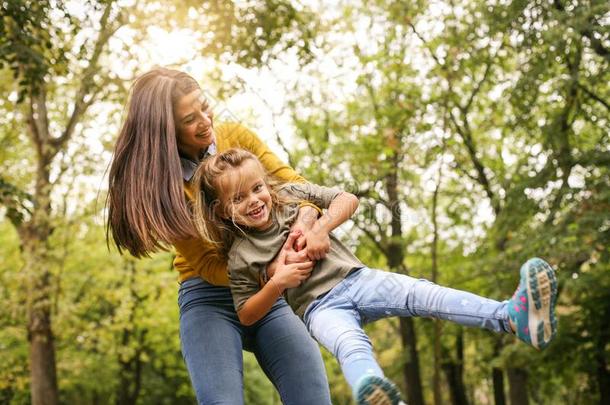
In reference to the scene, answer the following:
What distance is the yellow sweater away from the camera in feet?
9.11

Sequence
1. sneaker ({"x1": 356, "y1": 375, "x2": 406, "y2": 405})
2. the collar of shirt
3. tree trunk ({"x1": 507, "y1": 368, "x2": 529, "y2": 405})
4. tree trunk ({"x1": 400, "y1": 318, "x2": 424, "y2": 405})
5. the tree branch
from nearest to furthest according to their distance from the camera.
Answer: sneaker ({"x1": 356, "y1": 375, "x2": 406, "y2": 405}) < the collar of shirt < the tree branch < tree trunk ({"x1": 507, "y1": 368, "x2": 529, "y2": 405}) < tree trunk ({"x1": 400, "y1": 318, "x2": 424, "y2": 405})

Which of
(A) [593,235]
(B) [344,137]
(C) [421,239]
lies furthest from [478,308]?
(C) [421,239]

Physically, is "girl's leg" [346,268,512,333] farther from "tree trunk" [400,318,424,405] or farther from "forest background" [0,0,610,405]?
"tree trunk" [400,318,424,405]

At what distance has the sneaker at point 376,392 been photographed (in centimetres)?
202

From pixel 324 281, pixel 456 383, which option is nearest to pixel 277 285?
pixel 324 281

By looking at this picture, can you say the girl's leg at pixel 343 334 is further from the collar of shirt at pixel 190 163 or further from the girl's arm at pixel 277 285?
the collar of shirt at pixel 190 163

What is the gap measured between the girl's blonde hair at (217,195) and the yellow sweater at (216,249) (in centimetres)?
5

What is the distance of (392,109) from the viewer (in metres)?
12.1

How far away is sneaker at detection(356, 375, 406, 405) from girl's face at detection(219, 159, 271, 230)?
94cm

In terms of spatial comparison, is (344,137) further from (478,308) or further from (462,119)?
(478,308)

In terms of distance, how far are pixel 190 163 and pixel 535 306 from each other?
1.50 meters

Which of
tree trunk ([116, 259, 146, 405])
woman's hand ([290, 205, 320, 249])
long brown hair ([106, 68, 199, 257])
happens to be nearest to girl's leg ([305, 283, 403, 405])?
woman's hand ([290, 205, 320, 249])

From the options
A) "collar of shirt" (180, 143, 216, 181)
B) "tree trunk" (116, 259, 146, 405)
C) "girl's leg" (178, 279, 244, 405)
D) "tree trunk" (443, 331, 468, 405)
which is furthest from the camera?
"tree trunk" (443, 331, 468, 405)

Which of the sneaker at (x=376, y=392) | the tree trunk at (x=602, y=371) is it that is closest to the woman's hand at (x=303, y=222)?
the sneaker at (x=376, y=392)
